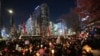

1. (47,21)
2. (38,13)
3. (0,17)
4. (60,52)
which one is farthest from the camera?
(38,13)

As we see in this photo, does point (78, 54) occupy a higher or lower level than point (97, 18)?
lower

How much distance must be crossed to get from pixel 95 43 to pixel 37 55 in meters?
5.00

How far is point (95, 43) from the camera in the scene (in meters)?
19.8

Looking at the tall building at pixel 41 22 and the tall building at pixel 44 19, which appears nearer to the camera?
the tall building at pixel 41 22

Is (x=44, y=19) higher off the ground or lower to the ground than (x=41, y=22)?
higher

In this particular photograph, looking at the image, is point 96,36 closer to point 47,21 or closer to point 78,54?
point 78,54

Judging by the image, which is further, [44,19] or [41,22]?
[44,19]

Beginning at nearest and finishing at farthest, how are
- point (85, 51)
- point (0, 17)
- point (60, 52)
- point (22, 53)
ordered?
point (85, 51)
point (60, 52)
point (22, 53)
point (0, 17)

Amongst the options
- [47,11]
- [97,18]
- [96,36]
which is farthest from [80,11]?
[47,11]


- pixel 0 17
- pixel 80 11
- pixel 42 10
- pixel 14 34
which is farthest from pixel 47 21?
pixel 80 11

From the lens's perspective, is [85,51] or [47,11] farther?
[47,11]

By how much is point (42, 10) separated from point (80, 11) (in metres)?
127

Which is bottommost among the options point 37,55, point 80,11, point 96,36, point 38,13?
point 37,55

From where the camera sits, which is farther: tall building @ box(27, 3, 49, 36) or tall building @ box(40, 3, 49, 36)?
tall building @ box(40, 3, 49, 36)
